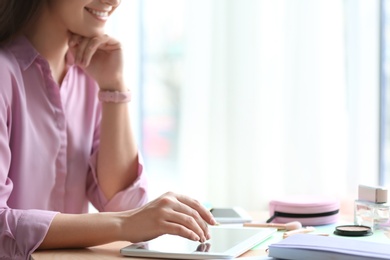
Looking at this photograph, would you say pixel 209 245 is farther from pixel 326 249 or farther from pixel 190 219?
pixel 326 249

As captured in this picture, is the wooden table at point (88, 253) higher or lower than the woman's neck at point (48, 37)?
lower

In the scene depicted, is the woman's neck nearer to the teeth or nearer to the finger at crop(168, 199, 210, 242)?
the teeth

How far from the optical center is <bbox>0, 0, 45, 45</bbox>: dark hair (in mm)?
1529

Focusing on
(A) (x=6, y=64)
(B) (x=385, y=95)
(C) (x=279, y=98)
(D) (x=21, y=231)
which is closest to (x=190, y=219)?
(D) (x=21, y=231)

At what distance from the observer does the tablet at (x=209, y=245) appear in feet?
3.80

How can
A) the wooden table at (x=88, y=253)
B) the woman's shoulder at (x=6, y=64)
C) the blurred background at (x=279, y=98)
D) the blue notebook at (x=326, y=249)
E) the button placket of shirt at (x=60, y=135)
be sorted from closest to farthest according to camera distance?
the blue notebook at (x=326, y=249) → the wooden table at (x=88, y=253) → the woman's shoulder at (x=6, y=64) → the button placket of shirt at (x=60, y=135) → the blurred background at (x=279, y=98)

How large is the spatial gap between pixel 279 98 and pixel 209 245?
1.81 m

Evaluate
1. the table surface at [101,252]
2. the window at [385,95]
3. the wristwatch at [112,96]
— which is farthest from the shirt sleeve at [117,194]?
the window at [385,95]

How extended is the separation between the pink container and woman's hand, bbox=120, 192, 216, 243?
0.33m

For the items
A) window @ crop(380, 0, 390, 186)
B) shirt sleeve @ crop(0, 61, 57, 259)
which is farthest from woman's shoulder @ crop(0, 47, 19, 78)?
window @ crop(380, 0, 390, 186)

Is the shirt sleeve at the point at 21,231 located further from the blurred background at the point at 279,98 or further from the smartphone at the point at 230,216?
the blurred background at the point at 279,98

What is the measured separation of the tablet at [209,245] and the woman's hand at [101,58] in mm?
499

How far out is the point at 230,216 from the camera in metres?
1.58

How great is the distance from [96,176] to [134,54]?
4.97 feet
